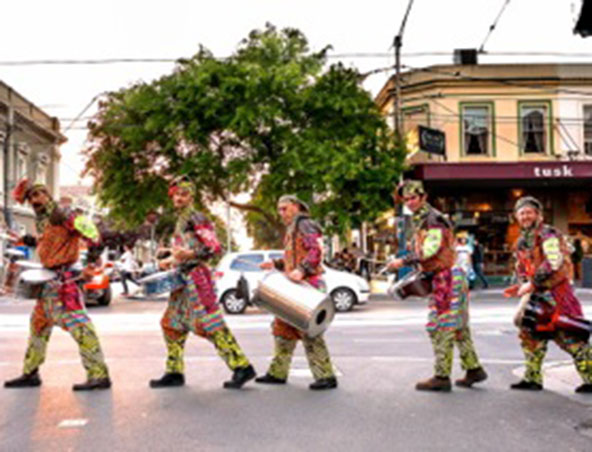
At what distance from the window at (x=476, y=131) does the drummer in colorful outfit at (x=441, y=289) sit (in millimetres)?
19680

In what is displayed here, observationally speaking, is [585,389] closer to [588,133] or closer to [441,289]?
[441,289]

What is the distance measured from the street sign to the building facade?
1894cm

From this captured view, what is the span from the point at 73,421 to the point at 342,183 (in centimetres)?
1628

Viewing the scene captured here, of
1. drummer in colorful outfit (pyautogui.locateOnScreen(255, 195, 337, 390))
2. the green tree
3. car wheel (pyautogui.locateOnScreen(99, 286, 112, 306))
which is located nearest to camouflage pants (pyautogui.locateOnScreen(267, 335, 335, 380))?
Result: drummer in colorful outfit (pyautogui.locateOnScreen(255, 195, 337, 390))

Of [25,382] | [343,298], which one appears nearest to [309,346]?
[25,382]

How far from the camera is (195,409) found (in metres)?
5.47

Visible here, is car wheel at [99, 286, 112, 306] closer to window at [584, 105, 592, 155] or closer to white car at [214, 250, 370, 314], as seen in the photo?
white car at [214, 250, 370, 314]

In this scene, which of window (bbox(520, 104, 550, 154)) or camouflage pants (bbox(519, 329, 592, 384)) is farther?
window (bbox(520, 104, 550, 154))

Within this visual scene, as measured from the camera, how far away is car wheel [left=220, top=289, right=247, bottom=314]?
49.9 feet

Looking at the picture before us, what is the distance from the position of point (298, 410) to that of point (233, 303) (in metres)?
9.89

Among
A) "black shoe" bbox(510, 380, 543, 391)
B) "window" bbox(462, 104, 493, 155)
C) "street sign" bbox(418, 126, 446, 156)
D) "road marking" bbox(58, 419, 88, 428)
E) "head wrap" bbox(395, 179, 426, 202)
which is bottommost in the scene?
"road marking" bbox(58, 419, 88, 428)

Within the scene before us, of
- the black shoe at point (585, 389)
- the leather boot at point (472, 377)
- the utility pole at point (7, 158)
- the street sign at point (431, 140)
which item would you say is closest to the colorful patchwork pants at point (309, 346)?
the leather boot at point (472, 377)

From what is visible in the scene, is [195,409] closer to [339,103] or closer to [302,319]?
[302,319]

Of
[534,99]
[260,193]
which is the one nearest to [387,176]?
[260,193]
